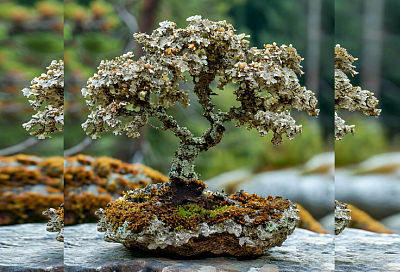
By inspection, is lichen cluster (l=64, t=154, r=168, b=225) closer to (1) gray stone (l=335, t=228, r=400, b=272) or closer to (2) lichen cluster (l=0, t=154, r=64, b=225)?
(2) lichen cluster (l=0, t=154, r=64, b=225)

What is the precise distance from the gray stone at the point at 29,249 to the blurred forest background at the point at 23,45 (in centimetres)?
123

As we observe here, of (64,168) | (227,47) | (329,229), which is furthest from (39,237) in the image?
(329,229)

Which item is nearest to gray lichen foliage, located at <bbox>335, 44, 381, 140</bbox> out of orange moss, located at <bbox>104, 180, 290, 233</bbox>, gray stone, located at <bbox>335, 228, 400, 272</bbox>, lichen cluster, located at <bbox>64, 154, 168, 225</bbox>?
orange moss, located at <bbox>104, 180, 290, 233</bbox>

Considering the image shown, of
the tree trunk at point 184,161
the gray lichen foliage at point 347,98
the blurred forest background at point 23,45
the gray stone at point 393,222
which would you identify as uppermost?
the blurred forest background at point 23,45

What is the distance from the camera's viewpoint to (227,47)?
275 cm

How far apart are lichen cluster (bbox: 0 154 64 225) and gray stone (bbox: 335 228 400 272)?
3.30 m

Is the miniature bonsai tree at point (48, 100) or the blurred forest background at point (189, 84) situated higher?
the blurred forest background at point (189, 84)

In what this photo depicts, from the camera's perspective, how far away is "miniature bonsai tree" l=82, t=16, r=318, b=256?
8.41 ft

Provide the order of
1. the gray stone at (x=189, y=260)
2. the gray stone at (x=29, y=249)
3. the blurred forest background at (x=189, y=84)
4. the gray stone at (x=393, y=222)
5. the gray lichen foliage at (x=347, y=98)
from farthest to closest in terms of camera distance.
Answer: the gray stone at (x=393, y=222), the blurred forest background at (x=189, y=84), the gray lichen foliage at (x=347, y=98), the gray stone at (x=29, y=249), the gray stone at (x=189, y=260)

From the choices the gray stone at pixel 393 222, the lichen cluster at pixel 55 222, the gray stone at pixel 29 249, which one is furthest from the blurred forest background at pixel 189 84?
the lichen cluster at pixel 55 222

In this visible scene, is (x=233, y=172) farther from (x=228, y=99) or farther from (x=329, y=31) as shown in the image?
(x=329, y=31)

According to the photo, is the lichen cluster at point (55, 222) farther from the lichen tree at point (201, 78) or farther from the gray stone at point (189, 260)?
the lichen tree at point (201, 78)

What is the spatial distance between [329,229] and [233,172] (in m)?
1.28

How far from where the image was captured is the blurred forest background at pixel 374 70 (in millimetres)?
4453
